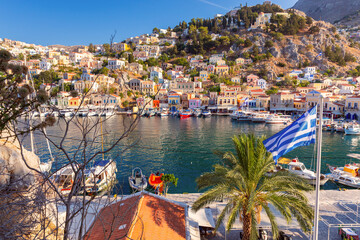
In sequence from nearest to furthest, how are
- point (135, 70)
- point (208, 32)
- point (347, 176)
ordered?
point (347, 176), point (135, 70), point (208, 32)

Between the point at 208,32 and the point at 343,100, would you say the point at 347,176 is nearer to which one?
the point at 343,100

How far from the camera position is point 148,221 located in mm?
5586

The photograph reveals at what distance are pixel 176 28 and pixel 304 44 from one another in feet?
218

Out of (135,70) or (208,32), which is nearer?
(135,70)

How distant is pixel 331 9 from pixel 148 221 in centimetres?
19487

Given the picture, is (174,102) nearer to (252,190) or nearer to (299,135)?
(252,190)

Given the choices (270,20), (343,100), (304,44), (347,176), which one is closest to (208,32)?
(270,20)

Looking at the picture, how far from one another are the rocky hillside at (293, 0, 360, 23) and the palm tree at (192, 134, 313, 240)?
17827 centimetres

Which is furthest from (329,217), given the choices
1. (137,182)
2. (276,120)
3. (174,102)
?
(174,102)

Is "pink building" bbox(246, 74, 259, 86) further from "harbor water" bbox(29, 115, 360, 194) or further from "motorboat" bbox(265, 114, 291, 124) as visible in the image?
"harbor water" bbox(29, 115, 360, 194)

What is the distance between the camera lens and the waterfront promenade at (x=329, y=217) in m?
6.80

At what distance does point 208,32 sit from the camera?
10244 cm

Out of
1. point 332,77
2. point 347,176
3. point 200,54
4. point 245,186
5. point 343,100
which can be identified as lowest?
point 347,176

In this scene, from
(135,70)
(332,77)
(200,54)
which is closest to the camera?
(332,77)
